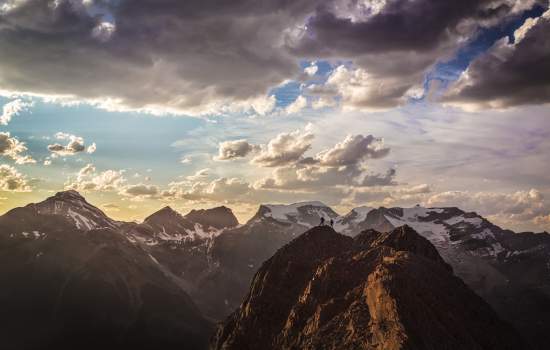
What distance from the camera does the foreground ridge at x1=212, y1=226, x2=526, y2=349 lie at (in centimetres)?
10288

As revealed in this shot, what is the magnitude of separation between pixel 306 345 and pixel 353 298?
17.4m

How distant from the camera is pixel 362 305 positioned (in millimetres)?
112375

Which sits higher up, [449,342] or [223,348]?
[449,342]

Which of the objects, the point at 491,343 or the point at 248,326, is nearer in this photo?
the point at 491,343

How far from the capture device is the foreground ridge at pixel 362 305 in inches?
4050

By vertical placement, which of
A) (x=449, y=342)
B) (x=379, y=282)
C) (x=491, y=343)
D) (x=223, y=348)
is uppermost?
(x=379, y=282)

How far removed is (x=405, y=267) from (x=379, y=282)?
1255 centimetres

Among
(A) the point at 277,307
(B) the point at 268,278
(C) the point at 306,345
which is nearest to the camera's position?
(C) the point at 306,345

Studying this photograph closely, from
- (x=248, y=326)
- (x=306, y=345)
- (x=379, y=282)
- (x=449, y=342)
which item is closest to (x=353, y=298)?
(x=379, y=282)

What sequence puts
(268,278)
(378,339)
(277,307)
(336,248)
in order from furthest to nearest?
(336,248), (268,278), (277,307), (378,339)

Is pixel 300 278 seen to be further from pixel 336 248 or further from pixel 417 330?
pixel 417 330

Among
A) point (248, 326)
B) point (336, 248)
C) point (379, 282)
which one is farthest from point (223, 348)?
point (379, 282)

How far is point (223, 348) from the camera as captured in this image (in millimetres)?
161375

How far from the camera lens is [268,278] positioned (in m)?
168
